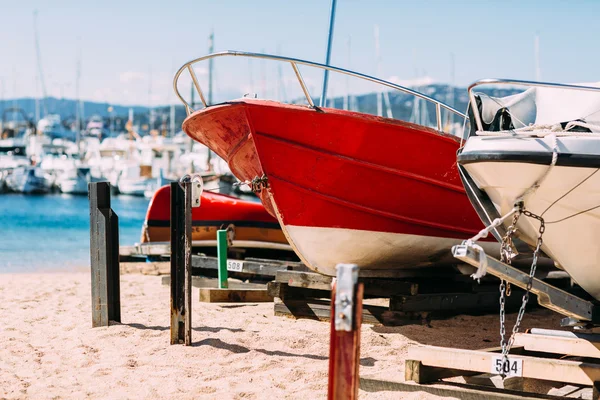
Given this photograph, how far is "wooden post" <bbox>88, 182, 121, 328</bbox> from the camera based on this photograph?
6.53 m

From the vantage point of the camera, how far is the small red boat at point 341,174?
676cm

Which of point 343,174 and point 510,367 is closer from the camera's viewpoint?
→ point 510,367

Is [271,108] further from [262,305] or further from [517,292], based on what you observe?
[517,292]

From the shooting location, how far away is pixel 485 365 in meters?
4.70

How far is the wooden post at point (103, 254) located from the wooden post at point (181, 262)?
2.71 feet

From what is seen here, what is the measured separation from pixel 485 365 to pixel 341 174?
263 centimetres

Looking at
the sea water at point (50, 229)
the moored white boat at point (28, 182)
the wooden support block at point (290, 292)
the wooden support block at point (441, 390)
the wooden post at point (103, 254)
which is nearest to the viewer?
the wooden support block at point (441, 390)

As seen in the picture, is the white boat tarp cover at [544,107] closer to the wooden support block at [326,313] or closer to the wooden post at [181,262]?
the wooden support block at [326,313]

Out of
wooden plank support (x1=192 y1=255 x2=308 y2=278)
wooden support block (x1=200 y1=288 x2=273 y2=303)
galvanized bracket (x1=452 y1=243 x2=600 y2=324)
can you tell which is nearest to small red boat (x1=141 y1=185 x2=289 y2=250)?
wooden plank support (x1=192 y1=255 x2=308 y2=278)

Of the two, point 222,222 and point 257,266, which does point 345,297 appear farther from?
point 222,222

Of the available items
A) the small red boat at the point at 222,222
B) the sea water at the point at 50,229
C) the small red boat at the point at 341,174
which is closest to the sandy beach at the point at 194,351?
the small red boat at the point at 341,174

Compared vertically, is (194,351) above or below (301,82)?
below

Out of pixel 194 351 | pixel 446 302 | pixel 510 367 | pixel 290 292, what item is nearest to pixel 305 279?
pixel 290 292

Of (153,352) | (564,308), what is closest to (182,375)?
(153,352)
